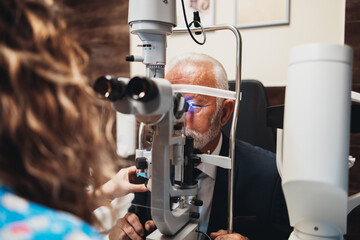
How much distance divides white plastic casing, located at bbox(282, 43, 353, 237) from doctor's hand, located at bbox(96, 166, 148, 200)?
57cm

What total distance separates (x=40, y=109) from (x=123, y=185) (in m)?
0.72

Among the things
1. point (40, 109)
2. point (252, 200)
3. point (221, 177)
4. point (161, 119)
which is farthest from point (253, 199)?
point (40, 109)

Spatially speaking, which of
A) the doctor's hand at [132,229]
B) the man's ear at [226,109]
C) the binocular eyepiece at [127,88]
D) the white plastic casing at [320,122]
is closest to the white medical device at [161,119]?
the binocular eyepiece at [127,88]

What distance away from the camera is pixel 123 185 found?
1.08 meters

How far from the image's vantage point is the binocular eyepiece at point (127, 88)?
0.65 meters

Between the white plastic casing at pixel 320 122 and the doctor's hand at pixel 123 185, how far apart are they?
57cm

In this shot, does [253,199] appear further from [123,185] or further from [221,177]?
[123,185]

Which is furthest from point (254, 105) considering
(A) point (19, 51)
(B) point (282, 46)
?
(A) point (19, 51)

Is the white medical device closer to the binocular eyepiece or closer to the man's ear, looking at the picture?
the binocular eyepiece

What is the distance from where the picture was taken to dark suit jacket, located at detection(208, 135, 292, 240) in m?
1.20

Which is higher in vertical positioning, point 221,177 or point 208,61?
point 208,61

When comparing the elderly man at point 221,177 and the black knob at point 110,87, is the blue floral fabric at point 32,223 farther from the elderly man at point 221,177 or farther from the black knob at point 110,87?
the elderly man at point 221,177

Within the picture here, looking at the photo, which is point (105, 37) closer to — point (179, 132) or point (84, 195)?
point (179, 132)

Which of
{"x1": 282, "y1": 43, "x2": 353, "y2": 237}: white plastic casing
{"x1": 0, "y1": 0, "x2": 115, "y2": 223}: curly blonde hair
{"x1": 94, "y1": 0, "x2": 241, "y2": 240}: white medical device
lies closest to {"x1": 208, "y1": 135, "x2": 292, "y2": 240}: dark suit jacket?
{"x1": 94, "y1": 0, "x2": 241, "y2": 240}: white medical device
